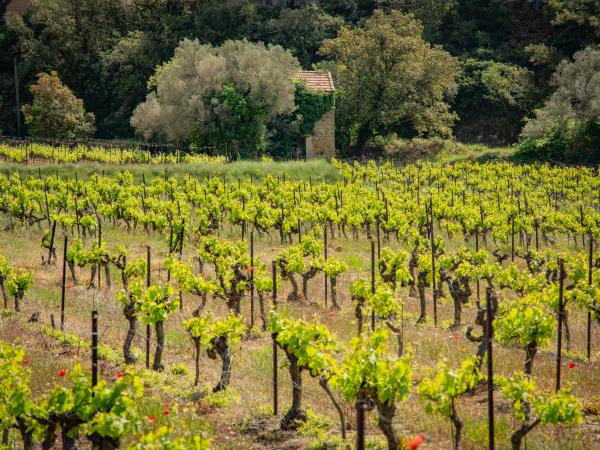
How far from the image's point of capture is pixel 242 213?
25.8 meters

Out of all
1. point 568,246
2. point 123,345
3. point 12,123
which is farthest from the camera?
point 12,123

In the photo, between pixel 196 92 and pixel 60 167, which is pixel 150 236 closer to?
pixel 60 167

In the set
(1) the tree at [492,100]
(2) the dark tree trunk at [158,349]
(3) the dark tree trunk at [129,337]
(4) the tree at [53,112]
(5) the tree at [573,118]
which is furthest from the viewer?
(1) the tree at [492,100]

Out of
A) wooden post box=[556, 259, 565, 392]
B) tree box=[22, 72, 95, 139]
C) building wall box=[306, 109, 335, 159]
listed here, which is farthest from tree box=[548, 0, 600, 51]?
wooden post box=[556, 259, 565, 392]

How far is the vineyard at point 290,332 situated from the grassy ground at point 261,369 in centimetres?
5

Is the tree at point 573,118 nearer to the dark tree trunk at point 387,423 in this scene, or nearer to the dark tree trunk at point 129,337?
the dark tree trunk at point 129,337

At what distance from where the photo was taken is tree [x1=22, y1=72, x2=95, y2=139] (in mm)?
48250

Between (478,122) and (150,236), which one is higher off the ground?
(478,122)

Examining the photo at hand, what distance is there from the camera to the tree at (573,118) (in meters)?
44.6

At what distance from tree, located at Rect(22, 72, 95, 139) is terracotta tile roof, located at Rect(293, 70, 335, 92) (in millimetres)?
15633

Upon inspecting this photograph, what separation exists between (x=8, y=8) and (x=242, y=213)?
53694mm

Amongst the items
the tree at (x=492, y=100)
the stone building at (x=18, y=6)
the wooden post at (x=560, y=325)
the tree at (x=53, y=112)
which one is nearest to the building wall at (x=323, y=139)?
the tree at (x=492, y=100)

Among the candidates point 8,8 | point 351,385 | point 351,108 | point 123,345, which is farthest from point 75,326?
point 8,8

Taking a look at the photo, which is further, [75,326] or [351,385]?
[75,326]
